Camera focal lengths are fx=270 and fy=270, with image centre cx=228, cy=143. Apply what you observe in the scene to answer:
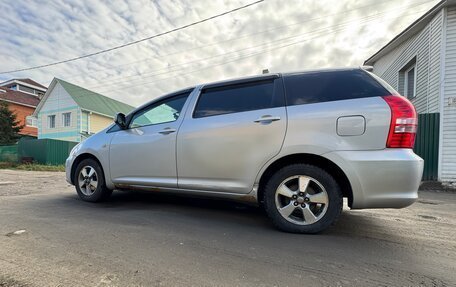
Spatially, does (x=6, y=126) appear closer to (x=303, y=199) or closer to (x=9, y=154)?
(x=9, y=154)

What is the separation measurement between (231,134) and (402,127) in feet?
5.76

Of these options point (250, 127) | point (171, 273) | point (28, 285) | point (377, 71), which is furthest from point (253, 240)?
point (377, 71)

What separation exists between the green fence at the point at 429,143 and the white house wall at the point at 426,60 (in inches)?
16.7

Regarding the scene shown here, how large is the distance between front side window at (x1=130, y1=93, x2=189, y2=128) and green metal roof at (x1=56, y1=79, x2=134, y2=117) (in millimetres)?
20648

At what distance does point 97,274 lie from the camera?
204 cm

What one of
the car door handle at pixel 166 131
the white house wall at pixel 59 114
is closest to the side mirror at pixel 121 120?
the car door handle at pixel 166 131

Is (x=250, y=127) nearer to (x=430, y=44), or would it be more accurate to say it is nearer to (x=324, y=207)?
(x=324, y=207)

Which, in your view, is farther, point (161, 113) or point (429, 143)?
point (429, 143)

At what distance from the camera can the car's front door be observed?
3.70 meters

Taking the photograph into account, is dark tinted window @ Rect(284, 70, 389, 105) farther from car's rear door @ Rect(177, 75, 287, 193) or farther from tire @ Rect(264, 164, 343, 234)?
tire @ Rect(264, 164, 343, 234)

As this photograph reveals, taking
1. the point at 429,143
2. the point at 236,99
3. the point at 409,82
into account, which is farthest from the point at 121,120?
the point at 409,82

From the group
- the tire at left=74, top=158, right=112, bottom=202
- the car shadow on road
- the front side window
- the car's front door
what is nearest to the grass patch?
the car shadow on road

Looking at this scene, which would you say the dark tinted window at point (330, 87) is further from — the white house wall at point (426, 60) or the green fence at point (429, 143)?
the white house wall at point (426, 60)

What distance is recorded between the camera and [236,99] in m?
3.44
